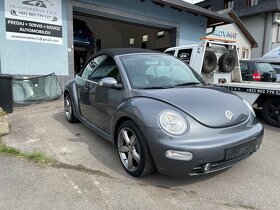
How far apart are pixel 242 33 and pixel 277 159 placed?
1857 centimetres

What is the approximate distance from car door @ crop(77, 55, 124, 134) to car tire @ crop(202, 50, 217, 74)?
347cm

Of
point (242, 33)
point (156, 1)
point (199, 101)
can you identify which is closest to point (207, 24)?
point (156, 1)

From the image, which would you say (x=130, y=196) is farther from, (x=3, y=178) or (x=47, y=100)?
(x=47, y=100)

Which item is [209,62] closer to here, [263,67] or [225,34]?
[263,67]

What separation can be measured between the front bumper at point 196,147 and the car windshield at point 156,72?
98 cm

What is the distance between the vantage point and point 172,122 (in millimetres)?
2779

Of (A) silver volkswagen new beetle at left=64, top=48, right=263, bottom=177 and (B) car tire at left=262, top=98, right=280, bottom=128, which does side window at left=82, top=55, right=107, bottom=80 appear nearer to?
(A) silver volkswagen new beetle at left=64, top=48, right=263, bottom=177

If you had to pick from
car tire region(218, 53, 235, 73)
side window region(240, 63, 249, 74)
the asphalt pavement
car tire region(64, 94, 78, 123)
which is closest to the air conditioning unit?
side window region(240, 63, 249, 74)

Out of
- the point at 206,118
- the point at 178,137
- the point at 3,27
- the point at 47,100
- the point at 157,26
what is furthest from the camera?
the point at 157,26

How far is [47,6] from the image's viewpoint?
27.8 ft

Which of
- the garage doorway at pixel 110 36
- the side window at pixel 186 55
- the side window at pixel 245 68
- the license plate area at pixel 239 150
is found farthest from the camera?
the garage doorway at pixel 110 36

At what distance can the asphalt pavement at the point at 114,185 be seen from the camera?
2.69 meters

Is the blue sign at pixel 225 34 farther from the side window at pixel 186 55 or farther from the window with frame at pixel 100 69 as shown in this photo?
the window with frame at pixel 100 69

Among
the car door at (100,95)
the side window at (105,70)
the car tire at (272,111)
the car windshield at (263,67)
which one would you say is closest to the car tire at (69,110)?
the car door at (100,95)
